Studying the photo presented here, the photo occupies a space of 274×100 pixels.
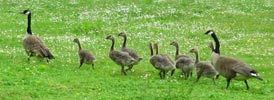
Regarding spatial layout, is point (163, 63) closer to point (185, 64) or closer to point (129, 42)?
point (185, 64)

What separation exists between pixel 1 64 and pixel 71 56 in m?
4.26

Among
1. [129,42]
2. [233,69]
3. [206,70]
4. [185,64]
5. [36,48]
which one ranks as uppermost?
[36,48]

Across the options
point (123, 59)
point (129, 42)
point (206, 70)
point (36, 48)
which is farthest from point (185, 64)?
point (129, 42)

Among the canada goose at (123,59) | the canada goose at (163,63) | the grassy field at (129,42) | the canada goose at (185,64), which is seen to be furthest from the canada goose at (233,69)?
the canada goose at (123,59)

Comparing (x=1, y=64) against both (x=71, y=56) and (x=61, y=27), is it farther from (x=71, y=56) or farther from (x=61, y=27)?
(x=61, y=27)

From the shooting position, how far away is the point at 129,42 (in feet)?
97.9

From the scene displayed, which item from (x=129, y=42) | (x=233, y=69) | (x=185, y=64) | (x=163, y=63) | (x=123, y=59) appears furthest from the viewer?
(x=129, y=42)

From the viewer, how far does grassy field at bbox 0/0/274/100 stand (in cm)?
1764

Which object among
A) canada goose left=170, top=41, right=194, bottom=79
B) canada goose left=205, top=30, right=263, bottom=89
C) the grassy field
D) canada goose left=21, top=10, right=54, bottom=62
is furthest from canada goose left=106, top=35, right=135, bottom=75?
canada goose left=205, top=30, right=263, bottom=89

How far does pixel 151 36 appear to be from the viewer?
3181cm

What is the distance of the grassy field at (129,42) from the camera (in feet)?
57.9

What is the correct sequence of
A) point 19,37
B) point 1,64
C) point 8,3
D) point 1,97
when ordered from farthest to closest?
point 8,3 → point 19,37 → point 1,64 → point 1,97

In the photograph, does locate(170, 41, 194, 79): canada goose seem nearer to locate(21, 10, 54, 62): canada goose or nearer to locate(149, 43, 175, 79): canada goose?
locate(149, 43, 175, 79): canada goose

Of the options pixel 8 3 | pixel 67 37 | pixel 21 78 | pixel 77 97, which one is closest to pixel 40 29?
pixel 67 37
